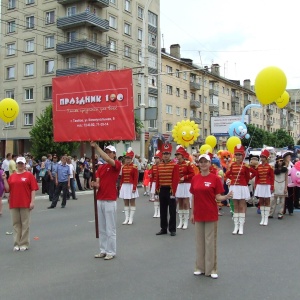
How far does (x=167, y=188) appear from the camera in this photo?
972cm

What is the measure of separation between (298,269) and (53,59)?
3996 centimetres

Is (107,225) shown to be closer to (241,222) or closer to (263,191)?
(241,222)

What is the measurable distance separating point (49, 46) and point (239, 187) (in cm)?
3761

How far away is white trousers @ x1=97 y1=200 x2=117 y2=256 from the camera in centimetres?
723

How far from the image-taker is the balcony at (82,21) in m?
40.3

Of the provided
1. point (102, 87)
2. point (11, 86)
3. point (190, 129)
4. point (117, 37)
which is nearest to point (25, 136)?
point (11, 86)

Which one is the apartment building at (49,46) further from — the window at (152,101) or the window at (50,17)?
the window at (152,101)

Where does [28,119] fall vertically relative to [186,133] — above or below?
above

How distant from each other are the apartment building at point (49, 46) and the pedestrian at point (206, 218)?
36093 millimetres

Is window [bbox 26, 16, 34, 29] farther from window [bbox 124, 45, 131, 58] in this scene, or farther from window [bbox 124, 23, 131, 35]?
window [bbox 124, 45, 131, 58]

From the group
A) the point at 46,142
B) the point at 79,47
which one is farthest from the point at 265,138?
the point at 46,142

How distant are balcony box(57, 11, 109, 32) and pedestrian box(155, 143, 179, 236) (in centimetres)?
3373

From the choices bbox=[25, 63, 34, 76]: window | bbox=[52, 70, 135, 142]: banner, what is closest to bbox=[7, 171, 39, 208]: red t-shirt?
bbox=[52, 70, 135, 142]: banner

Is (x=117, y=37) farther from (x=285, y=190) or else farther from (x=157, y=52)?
(x=285, y=190)
